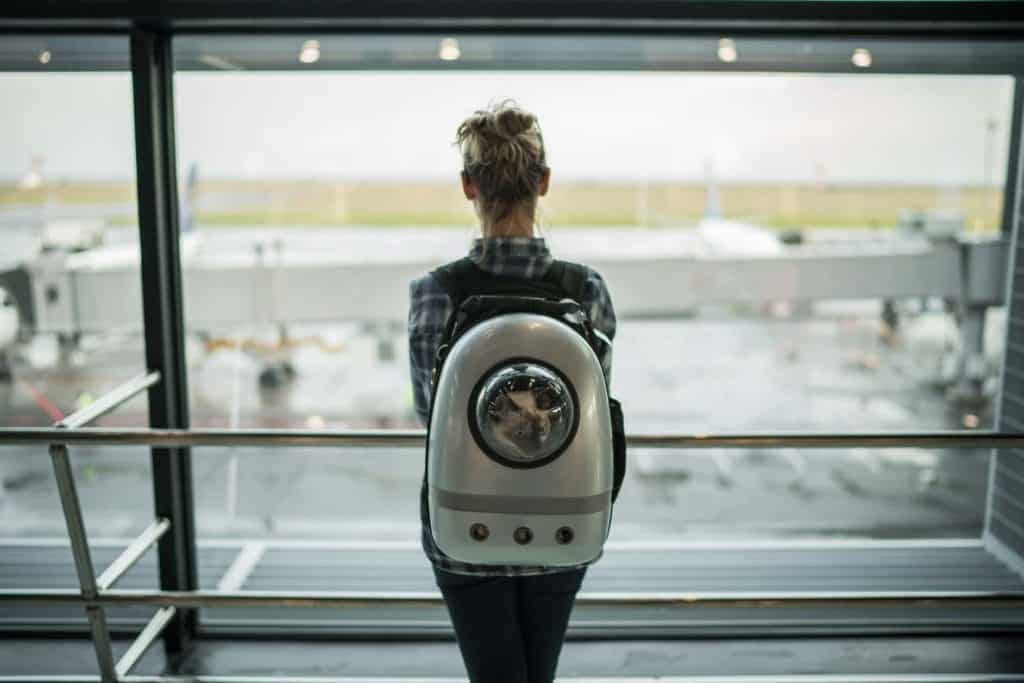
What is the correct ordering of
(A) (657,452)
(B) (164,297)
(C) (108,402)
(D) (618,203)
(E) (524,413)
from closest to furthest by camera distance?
(E) (524,413) < (C) (108,402) < (B) (164,297) < (D) (618,203) < (A) (657,452)

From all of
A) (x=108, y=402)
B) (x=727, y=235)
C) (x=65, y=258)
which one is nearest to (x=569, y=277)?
→ (x=108, y=402)

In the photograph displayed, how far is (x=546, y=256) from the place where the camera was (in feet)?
3.57

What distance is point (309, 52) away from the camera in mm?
2266

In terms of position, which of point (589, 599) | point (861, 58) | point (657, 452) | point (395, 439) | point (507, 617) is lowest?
point (657, 452)

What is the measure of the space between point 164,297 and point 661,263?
459cm

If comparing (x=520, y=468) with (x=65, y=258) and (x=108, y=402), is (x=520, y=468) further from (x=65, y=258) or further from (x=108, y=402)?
(x=65, y=258)

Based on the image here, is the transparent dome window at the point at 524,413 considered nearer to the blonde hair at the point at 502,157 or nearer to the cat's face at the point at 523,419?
the cat's face at the point at 523,419

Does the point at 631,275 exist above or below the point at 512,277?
below

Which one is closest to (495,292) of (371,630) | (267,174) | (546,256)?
(546,256)

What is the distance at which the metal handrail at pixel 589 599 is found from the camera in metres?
1.77

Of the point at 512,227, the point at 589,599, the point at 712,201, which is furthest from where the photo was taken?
the point at 712,201

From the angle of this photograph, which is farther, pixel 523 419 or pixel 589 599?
pixel 589 599

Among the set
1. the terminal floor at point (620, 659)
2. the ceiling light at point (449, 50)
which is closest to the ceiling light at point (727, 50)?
the ceiling light at point (449, 50)

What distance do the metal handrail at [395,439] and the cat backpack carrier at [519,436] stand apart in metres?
0.57
